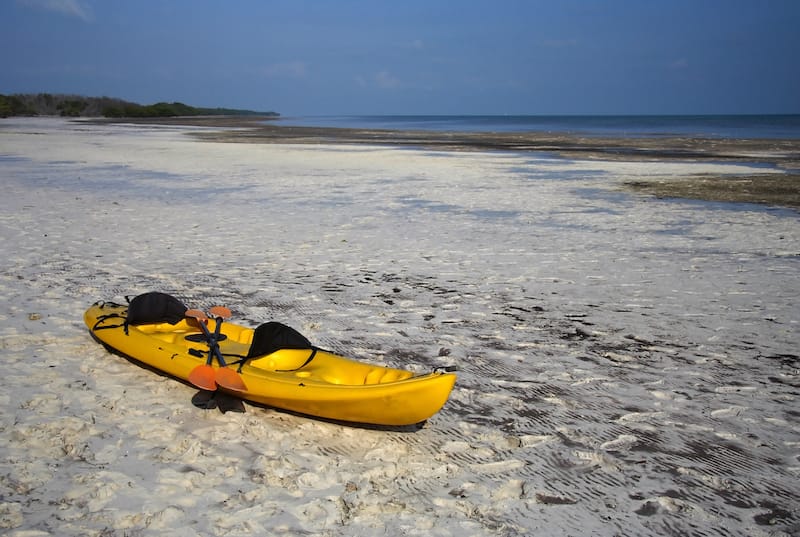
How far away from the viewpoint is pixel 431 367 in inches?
226

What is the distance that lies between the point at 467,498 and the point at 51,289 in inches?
233

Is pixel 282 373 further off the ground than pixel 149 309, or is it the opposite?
pixel 149 309

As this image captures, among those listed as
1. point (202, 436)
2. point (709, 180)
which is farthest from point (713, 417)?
point (709, 180)

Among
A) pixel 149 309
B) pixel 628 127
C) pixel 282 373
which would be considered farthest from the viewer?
pixel 628 127

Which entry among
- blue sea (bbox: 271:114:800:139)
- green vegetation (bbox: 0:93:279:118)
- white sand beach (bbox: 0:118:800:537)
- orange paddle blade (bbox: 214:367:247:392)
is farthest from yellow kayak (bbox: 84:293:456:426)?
green vegetation (bbox: 0:93:279:118)

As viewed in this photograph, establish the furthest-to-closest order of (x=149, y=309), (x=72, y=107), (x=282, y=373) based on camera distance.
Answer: (x=72, y=107) → (x=149, y=309) → (x=282, y=373)

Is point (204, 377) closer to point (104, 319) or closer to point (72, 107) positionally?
point (104, 319)

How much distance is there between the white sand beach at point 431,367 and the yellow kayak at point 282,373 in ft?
0.72

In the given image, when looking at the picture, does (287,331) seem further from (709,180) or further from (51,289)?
(709,180)

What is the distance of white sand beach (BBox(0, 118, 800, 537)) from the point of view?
3738 mm

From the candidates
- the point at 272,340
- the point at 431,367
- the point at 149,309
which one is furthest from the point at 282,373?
the point at 149,309

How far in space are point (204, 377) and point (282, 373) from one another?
1.78 feet

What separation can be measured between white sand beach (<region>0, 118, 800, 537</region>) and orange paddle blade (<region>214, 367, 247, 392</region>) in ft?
0.87

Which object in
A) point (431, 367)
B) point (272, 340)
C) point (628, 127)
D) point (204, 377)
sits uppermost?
point (628, 127)
